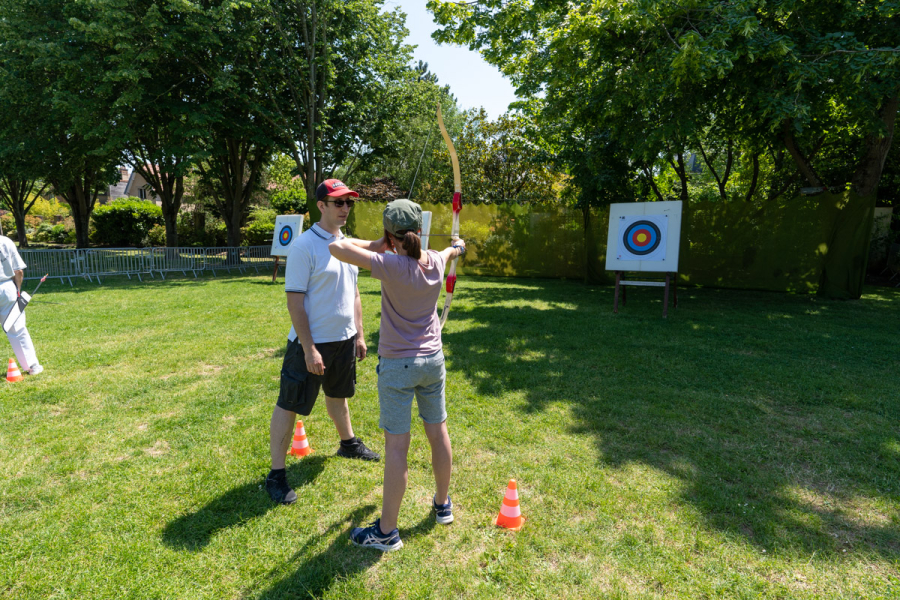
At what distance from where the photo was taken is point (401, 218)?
2264 millimetres

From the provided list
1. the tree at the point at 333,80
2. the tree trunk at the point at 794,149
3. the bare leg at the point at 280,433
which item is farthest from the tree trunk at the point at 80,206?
the tree trunk at the point at 794,149

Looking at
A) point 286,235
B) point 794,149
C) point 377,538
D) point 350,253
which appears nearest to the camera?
point 350,253

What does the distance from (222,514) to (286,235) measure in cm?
1186

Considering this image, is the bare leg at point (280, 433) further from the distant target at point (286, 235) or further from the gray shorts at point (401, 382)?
the distant target at point (286, 235)

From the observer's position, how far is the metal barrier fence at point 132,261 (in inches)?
490

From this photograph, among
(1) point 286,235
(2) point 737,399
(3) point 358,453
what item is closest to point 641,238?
(2) point 737,399

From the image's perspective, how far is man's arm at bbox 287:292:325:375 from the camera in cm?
272

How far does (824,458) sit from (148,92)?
17.5 meters

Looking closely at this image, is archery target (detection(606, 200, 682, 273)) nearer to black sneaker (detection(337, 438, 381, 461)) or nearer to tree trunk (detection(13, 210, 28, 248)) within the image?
black sneaker (detection(337, 438, 381, 461))

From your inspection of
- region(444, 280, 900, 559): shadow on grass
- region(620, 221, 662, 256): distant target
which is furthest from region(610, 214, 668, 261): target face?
region(444, 280, 900, 559): shadow on grass

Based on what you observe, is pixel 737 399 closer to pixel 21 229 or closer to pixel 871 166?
pixel 871 166

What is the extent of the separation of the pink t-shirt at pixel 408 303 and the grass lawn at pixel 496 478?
106 cm

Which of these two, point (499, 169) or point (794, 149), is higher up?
point (499, 169)

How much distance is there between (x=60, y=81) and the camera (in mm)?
13523
